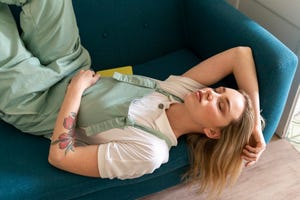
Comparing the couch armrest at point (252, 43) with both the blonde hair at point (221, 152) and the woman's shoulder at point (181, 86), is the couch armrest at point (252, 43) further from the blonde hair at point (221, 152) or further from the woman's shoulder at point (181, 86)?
the woman's shoulder at point (181, 86)

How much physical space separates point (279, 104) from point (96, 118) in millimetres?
706

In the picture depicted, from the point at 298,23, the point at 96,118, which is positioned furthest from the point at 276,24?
Result: the point at 96,118

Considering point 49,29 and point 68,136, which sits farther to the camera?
point 49,29

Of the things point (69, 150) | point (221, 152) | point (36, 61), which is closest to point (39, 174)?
point (69, 150)

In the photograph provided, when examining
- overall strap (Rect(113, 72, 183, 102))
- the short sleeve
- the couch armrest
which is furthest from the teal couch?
overall strap (Rect(113, 72, 183, 102))

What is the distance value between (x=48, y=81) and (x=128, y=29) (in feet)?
1.71

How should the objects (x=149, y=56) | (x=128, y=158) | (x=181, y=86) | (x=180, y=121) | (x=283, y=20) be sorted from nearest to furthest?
(x=128, y=158)
(x=180, y=121)
(x=181, y=86)
(x=283, y=20)
(x=149, y=56)

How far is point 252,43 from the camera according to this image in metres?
1.35

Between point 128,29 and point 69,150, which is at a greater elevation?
point 128,29

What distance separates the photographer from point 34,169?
122cm

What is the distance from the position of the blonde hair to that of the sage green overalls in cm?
13

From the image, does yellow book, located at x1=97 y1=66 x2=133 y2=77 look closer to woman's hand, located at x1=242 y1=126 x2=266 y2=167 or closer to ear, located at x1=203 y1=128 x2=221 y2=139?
ear, located at x1=203 y1=128 x2=221 y2=139

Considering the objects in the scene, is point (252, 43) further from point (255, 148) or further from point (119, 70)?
point (119, 70)

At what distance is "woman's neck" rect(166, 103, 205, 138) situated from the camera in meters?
1.25
